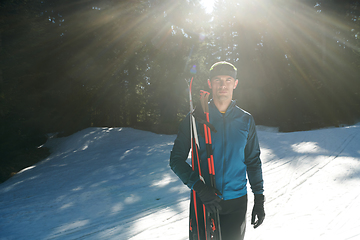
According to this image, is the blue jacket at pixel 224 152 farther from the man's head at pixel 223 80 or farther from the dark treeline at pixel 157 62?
the dark treeline at pixel 157 62

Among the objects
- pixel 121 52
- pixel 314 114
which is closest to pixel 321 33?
pixel 314 114

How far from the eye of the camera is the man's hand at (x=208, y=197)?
5.82 feet

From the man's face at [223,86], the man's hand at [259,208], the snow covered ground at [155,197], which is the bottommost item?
the snow covered ground at [155,197]

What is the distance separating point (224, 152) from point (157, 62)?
19.5 metres

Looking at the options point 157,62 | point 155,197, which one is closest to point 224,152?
point 155,197

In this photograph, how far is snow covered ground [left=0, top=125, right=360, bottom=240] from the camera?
402 cm

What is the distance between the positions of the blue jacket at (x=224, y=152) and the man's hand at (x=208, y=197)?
8cm

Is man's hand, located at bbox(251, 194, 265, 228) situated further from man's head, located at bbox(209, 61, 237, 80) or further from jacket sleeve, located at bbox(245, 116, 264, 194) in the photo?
man's head, located at bbox(209, 61, 237, 80)

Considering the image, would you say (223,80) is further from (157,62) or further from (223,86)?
(157,62)

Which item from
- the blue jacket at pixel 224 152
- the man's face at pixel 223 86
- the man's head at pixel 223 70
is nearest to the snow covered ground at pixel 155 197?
the blue jacket at pixel 224 152

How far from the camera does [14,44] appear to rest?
11.0 m

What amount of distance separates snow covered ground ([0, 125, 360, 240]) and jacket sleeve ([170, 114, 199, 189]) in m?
2.40

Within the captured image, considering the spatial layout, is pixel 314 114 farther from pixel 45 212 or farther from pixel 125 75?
pixel 45 212

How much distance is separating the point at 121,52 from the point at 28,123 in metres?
8.44
